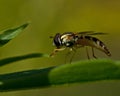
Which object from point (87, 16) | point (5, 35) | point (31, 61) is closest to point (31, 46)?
point (31, 61)

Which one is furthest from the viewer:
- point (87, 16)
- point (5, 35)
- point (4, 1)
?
point (87, 16)

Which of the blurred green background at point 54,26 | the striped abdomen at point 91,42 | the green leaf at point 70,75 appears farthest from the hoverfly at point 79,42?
the green leaf at point 70,75

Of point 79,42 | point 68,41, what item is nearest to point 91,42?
point 79,42

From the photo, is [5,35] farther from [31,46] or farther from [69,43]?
[31,46]

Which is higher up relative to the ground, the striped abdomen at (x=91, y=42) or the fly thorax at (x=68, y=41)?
the fly thorax at (x=68, y=41)

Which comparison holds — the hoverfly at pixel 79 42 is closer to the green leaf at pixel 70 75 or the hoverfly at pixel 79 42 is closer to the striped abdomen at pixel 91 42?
the striped abdomen at pixel 91 42

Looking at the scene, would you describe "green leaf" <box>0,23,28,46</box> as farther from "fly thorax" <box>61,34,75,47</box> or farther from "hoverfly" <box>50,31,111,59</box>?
"fly thorax" <box>61,34,75,47</box>
